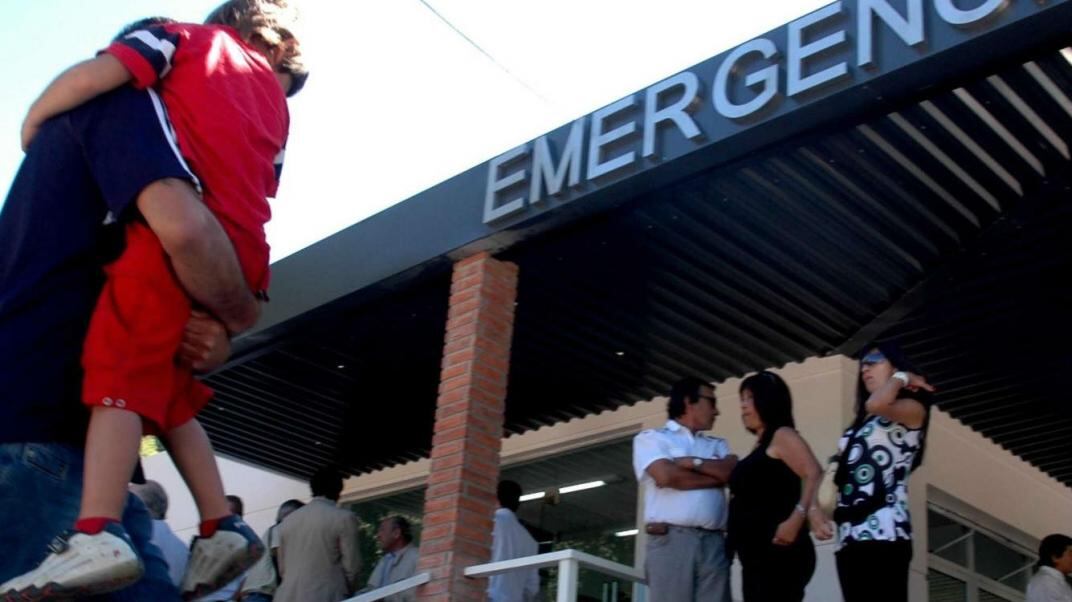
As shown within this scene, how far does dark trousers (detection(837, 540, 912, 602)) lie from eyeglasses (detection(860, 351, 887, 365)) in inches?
32.7

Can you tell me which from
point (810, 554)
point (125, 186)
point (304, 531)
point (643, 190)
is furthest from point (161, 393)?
point (304, 531)

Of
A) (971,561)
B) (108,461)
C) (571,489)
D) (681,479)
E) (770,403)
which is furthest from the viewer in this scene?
(571,489)

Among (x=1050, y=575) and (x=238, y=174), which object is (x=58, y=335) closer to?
(x=238, y=174)

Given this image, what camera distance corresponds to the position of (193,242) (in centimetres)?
189

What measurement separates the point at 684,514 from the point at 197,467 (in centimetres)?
417

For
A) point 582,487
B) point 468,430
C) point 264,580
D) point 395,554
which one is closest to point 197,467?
point 468,430

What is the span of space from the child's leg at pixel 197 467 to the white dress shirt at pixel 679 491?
4135mm

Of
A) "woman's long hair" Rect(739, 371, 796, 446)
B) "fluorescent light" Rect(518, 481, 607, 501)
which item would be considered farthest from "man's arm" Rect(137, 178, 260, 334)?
"fluorescent light" Rect(518, 481, 607, 501)

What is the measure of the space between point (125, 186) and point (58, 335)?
10.3 inches

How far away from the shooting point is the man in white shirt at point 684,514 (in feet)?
19.2

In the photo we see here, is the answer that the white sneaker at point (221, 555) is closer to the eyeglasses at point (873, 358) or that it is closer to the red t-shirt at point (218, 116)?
the red t-shirt at point (218, 116)

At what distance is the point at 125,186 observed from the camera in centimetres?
191

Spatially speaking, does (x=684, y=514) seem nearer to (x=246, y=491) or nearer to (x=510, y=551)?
(x=510, y=551)

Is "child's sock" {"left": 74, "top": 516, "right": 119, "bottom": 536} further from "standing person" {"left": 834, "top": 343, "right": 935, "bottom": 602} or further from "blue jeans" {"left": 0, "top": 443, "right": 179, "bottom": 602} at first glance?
"standing person" {"left": 834, "top": 343, "right": 935, "bottom": 602}
